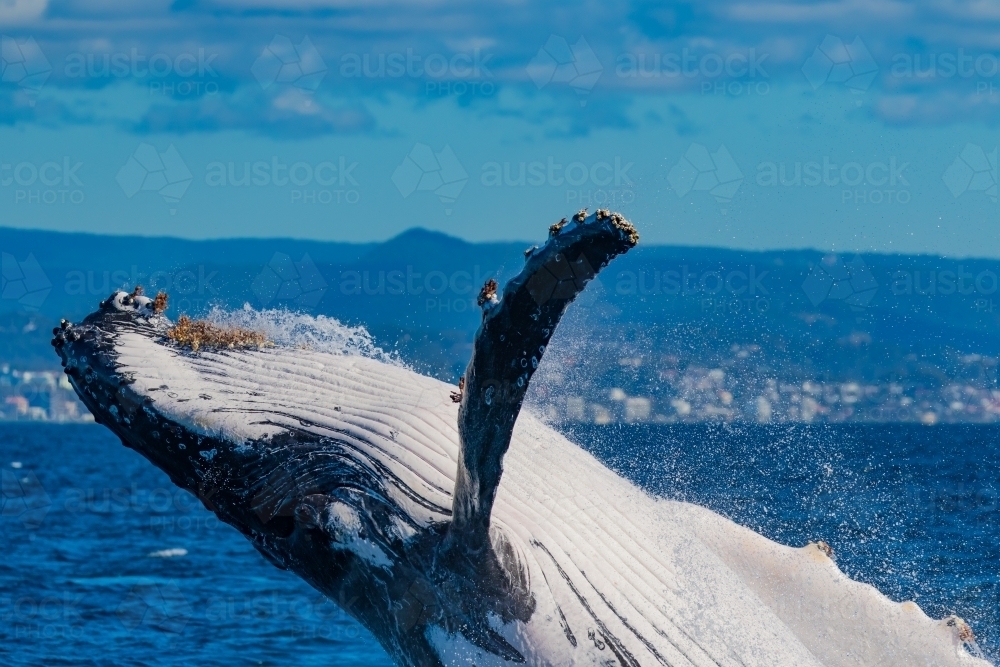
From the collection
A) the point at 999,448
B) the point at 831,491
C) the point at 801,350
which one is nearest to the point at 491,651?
the point at 831,491

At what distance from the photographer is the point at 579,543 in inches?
258

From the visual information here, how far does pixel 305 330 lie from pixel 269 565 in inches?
1049

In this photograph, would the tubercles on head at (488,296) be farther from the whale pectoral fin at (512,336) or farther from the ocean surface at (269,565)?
the ocean surface at (269,565)

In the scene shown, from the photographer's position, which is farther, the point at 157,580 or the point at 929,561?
the point at 157,580

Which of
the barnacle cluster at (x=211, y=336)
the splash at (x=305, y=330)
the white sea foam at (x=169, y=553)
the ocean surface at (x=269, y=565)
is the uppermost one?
the splash at (x=305, y=330)

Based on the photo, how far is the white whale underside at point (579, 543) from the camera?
20.8ft

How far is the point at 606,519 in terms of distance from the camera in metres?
6.84

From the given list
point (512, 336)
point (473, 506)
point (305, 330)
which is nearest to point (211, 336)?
point (305, 330)

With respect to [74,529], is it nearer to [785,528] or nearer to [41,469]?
[785,528]

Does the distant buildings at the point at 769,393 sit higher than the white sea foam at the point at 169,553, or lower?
higher

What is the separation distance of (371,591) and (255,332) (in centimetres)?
185

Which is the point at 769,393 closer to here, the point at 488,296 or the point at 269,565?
the point at 269,565

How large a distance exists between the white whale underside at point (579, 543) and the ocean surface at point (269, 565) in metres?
1.10
